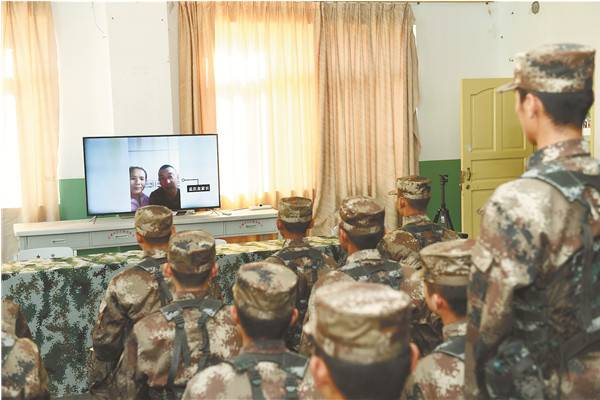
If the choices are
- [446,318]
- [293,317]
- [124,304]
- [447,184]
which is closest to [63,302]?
[124,304]

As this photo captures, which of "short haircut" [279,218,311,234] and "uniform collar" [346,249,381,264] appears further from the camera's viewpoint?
"short haircut" [279,218,311,234]

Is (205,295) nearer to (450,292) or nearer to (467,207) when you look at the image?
(450,292)

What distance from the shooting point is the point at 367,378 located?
1242 millimetres

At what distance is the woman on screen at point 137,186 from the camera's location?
5.95 meters

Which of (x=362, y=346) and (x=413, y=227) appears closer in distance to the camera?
(x=362, y=346)

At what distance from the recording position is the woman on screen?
5.95 metres

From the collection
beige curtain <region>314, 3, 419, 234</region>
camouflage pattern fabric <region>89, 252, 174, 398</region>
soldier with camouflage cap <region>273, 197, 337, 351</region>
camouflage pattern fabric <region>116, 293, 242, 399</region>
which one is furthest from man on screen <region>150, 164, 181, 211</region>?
camouflage pattern fabric <region>116, 293, 242, 399</region>

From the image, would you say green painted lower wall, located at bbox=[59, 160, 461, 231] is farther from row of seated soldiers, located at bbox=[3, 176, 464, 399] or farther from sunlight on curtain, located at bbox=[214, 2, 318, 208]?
row of seated soldiers, located at bbox=[3, 176, 464, 399]

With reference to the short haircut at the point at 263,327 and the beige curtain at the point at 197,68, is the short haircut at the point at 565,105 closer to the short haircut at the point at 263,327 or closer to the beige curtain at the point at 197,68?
the short haircut at the point at 263,327

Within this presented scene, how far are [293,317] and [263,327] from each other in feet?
0.35

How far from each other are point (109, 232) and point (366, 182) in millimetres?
2799

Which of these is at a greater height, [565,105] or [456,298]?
[565,105]

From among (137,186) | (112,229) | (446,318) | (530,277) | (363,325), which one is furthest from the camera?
(137,186)

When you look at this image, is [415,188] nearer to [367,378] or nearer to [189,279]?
[189,279]
